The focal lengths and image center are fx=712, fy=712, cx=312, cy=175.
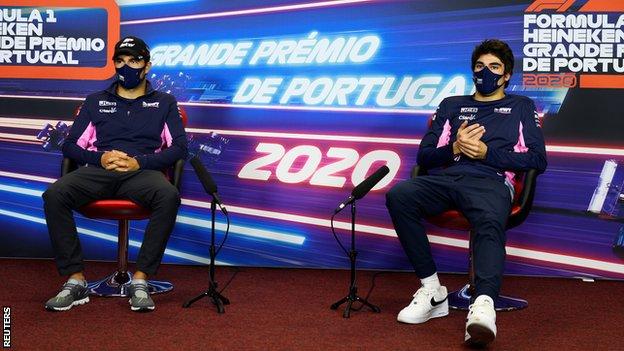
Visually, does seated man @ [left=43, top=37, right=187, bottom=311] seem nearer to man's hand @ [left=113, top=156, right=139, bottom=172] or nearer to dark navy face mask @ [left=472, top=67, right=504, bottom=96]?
man's hand @ [left=113, top=156, right=139, bottom=172]

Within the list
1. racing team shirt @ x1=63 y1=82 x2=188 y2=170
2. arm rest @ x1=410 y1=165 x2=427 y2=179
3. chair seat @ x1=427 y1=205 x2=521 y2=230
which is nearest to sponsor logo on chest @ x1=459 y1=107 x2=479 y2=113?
arm rest @ x1=410 y1=165 x2=427 y2=179

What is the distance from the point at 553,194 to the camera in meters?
4.43

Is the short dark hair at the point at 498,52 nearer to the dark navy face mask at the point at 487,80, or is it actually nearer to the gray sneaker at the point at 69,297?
the dark navy face mask at the point at 487,80

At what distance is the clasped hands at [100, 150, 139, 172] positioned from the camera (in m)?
3.64

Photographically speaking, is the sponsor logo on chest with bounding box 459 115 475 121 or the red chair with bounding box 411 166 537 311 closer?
the red chair with bounding box 411 166 537 311

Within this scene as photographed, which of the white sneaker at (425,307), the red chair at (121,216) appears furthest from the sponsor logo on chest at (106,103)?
the white sneaker at (425,307)

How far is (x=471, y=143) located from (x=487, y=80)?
44 cm

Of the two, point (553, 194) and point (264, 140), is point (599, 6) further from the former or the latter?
point (264, 140)

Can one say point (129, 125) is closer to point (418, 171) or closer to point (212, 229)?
point (212, 229)

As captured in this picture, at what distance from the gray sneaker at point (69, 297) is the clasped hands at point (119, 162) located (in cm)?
60

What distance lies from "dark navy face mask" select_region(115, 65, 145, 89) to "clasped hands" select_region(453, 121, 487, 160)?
1729 millimetres

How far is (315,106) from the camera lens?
4598mm

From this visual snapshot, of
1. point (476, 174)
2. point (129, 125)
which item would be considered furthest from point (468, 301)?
point (129, 125)

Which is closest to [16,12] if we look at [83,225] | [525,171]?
[83,225]
